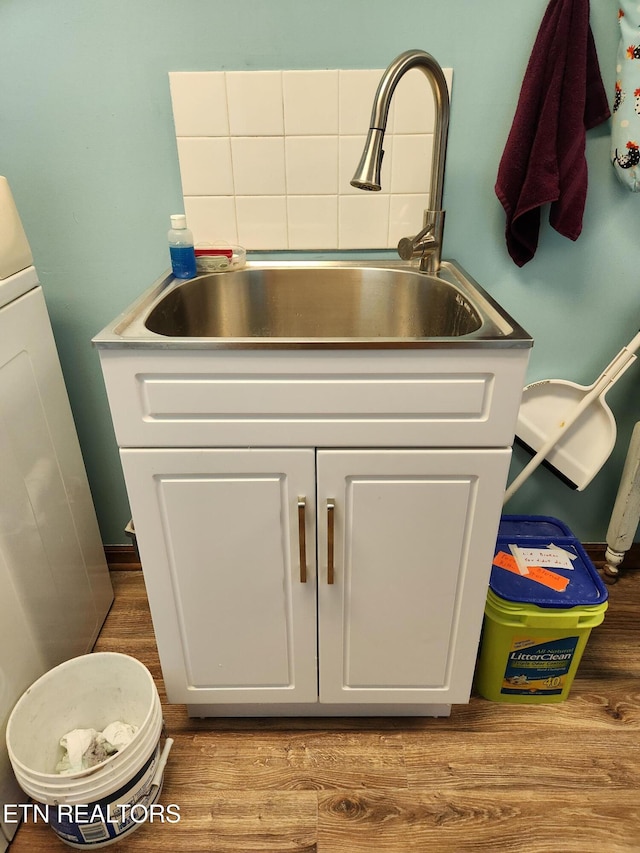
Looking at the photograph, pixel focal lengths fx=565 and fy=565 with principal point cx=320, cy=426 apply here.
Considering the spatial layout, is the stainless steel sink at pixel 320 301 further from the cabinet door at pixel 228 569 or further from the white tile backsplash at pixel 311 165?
the cabinet door at pixel 228 569

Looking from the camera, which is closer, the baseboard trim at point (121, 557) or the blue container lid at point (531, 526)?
the blue container lid at point (531, 526)

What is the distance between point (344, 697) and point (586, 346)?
3.58 ft

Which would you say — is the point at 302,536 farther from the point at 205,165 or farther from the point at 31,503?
the point at 205,165

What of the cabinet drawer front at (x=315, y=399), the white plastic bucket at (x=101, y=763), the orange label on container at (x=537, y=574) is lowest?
the white plastic bucket at (x=101, y=763)

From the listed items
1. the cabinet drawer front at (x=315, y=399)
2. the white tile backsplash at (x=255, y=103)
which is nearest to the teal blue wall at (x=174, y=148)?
the white tile backsplash at (x=255, y=103)

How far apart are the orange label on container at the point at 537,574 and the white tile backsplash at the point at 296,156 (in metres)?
0.83

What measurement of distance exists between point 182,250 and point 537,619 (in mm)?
1150

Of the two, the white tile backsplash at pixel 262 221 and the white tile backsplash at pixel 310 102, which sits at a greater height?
the white tile backsplash at pixel 310 102

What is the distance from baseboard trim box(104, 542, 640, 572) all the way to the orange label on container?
53 centimetres

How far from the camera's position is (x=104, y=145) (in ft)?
4.36

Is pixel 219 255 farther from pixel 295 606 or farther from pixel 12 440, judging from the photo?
pixel 295 606

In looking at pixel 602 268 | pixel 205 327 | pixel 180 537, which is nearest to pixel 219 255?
pixel 205 327

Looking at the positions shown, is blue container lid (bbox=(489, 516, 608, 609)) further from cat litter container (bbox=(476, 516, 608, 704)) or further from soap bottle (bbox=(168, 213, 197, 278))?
soap bottle (bbox=(168, 213, 197, 278))

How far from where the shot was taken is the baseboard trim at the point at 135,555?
179cm
